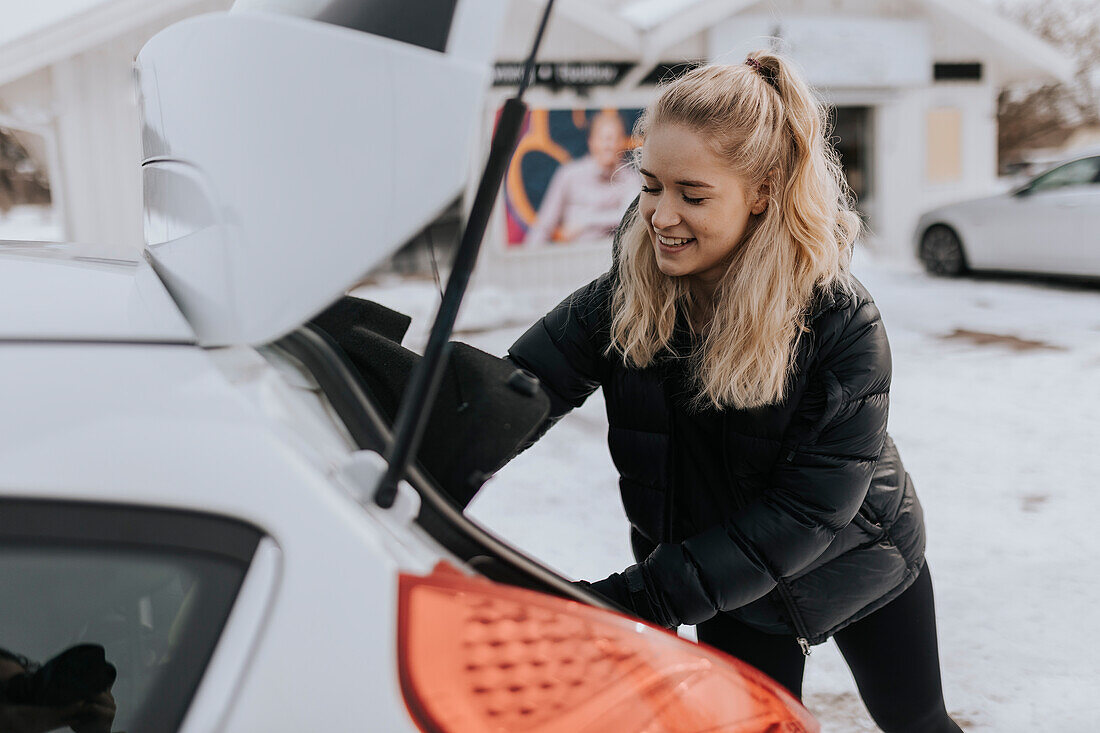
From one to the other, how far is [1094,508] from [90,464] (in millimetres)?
4455

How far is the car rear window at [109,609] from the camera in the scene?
2.87ft

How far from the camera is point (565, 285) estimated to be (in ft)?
41.8

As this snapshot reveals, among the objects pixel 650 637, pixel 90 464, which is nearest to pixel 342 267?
pixel 90 464

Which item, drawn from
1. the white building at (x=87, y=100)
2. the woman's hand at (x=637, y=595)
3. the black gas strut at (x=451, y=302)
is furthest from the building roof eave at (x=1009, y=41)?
the black gas strut at (x=451, y=302)

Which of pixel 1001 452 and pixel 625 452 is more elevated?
pixel 625 452

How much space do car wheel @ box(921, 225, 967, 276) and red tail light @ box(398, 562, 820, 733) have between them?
1165 cm

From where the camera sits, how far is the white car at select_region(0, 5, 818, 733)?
2.83 ft

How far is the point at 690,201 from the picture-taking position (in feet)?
5.07

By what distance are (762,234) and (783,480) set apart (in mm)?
419

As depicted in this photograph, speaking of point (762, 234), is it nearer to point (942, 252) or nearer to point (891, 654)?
point (891, 654)

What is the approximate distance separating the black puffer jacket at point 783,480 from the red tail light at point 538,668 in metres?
0.41

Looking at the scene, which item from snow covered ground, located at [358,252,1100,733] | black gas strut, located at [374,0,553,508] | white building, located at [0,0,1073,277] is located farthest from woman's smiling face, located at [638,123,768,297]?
white building, located at [0,0,1073,277]

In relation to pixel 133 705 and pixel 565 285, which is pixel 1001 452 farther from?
pixel 565 285

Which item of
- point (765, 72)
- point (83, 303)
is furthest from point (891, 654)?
point (83, 303)
